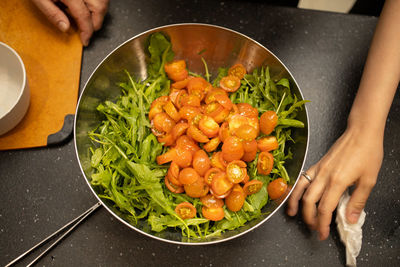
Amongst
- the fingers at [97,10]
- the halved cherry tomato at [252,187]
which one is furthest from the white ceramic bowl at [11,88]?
the halved cherry tomato at [252,187]

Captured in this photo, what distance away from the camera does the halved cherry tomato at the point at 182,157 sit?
32.9 inches

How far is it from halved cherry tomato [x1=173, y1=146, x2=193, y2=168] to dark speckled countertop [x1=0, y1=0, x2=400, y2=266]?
0.26 metres

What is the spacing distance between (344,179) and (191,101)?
47 centimetres

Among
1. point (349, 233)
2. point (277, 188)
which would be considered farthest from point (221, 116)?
point (349, 233)

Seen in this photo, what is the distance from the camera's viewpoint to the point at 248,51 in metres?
0.95

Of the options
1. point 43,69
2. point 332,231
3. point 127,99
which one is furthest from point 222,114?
point 43,69

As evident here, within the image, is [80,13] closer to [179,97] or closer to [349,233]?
[179,97]

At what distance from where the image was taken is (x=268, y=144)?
2.85ft

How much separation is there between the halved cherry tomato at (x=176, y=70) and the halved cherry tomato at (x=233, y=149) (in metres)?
0.27

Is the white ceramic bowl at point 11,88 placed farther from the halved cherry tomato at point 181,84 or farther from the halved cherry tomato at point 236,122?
the halved cherry tomato at point 236,122

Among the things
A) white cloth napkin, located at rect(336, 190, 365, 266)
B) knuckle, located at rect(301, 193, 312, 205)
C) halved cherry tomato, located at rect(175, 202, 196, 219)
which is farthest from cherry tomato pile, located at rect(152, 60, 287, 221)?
white cloth napkin, located at rect(336, 190, 365, 266)

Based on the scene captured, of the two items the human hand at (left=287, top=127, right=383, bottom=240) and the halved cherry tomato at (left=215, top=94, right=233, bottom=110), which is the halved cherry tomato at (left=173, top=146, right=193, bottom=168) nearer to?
the halved cherry tomato at (left=215, top=94, right=233, bottom=110)

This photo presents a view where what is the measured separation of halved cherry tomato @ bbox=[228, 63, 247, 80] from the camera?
3.18 feet

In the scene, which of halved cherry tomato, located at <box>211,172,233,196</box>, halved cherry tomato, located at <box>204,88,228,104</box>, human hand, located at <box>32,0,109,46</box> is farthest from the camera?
human hand, located at <box>32,0,109,46</box>
